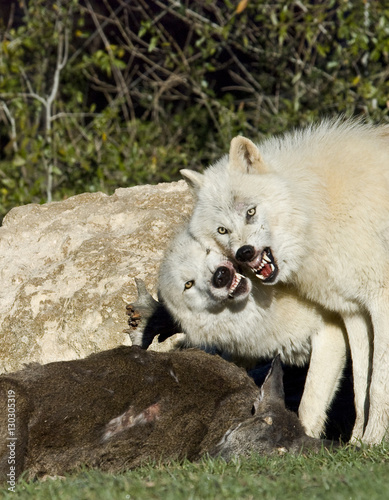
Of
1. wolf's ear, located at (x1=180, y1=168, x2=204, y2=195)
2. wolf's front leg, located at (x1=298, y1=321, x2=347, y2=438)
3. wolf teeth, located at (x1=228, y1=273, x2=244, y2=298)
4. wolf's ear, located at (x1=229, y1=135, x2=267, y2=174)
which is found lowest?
wolf's front leg, located at (x1=298, y1=321, x2=347, y2=438)

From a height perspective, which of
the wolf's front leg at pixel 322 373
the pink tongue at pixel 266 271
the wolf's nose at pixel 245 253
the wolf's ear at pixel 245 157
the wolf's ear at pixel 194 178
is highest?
the wolf's ear at pixel 245 157

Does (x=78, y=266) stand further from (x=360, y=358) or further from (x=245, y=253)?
(x=360, y=358)

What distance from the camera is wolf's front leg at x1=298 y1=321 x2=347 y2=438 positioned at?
6582 mm

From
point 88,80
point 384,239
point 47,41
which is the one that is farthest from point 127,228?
A: point 88,80

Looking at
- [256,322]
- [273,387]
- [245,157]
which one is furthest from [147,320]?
[245,157]

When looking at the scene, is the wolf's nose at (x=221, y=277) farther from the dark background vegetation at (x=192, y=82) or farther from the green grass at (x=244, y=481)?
the dark background vegetation at (x=192, y=82)

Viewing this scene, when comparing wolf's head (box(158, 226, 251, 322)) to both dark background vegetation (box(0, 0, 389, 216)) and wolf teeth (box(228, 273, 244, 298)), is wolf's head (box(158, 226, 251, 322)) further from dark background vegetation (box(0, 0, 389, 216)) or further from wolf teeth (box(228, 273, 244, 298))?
dark background vegetation (box(0, 0, 389, 216))

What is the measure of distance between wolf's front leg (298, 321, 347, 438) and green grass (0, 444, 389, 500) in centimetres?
119

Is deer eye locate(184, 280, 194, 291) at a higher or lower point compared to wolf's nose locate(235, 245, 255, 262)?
lower

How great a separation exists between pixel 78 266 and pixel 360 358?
130 inches

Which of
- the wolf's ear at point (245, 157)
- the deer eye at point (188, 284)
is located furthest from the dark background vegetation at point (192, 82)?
the deer eye at point (188, 284)

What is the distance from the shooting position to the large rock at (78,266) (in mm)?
7512

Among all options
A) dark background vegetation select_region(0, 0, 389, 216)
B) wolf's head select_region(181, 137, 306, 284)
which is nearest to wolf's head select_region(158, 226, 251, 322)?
wolf's head select_region(181, 137, 306, 284)

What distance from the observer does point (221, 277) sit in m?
5.98
